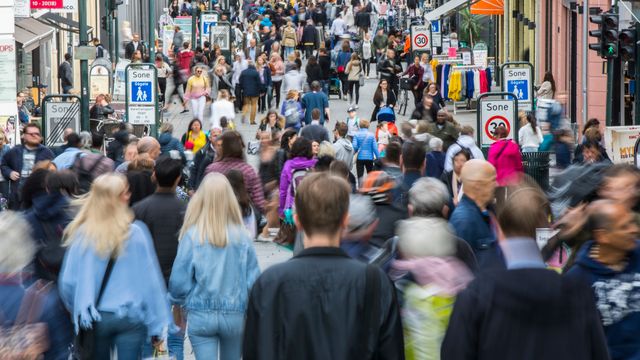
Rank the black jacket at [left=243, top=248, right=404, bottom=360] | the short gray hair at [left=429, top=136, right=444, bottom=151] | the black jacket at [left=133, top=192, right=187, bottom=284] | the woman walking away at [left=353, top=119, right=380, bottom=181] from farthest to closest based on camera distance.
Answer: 1. the woman walking away at [left=353, top=119, right=380, bottom=181]
2. the short gray hair at [left=429, top=136, right=444, bottom=151]
3. the black jacket at [left=133, top=192, right=187, bottom=284]
4. the black jacket at [left=243, top=248, right=404, bottom=360]

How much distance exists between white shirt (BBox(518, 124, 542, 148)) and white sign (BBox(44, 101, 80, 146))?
7015mm

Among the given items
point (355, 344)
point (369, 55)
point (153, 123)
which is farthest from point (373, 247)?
point (369, 55)

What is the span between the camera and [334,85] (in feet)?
135

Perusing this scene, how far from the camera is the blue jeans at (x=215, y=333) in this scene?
8.70m

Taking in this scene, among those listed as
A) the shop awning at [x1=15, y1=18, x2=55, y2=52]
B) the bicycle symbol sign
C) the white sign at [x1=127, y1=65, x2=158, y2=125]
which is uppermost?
the shop awning at [x1=15, y1=18, x2=55, y2=52]

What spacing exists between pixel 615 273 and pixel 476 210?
2.15 m

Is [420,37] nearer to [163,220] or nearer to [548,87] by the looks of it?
[548,87]

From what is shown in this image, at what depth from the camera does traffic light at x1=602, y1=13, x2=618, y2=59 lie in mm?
24031

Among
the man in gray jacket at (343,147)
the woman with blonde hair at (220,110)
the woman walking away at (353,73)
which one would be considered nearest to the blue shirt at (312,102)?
the woman with blonde hair at (220,110)

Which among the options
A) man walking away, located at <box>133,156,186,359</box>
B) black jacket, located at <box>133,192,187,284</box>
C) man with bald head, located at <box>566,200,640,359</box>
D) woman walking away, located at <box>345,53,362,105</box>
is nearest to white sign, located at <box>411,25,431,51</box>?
woman walking away, located at <box>345,53,362,105</box>

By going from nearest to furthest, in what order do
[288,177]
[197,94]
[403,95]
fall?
[288,177], [197,94], [403,95]

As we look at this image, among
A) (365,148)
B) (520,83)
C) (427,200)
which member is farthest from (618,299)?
(520,83)

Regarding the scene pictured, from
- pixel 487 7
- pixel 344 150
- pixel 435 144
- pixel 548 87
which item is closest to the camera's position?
pixel 435 144

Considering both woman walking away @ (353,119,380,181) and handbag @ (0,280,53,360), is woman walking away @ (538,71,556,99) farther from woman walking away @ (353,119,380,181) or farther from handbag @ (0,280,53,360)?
handbag @ (0,280,53,360)
